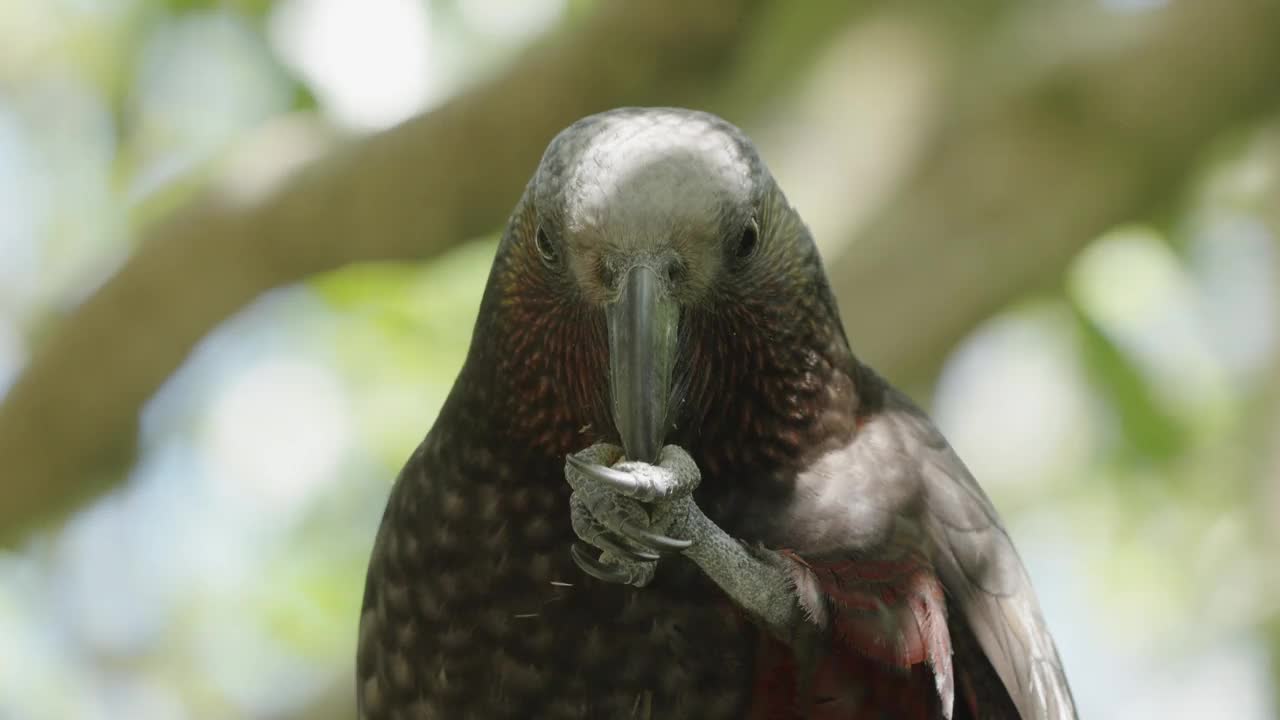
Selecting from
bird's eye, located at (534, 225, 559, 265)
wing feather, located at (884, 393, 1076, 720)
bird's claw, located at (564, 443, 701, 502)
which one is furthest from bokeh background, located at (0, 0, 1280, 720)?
bird's claw, located at (564, 443, 701, 502)

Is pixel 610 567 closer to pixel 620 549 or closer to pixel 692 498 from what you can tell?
pixel 620 549

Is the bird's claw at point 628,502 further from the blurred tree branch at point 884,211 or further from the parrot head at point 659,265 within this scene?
the blurred tree branch at point 884,211

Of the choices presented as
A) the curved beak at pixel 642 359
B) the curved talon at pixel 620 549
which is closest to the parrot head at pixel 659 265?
the curved beak at pixel 642 359

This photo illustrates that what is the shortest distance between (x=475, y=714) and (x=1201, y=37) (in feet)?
11.8

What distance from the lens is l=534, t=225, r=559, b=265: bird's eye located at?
2.55 metres

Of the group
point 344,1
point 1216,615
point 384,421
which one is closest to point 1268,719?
point 1216,615

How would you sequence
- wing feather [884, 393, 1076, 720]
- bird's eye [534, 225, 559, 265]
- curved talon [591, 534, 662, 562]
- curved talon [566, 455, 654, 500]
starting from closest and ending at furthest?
1. curved talon [566, 455, 654, 500]
2. curved talon [591, 534, 662, 562]
3. bird's eye [534, 225, 559, 265]
4. wing feather [884, 393, 1076, 720]

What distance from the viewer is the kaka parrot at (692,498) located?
244 centimetres

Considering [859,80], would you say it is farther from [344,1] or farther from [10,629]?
[10,629]

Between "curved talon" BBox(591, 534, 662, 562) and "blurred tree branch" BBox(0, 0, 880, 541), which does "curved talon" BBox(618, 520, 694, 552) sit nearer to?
"curved talon" BBox(591, 534, 662, 562)

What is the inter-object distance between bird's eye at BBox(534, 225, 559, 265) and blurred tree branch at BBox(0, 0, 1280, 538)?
2.27 meters

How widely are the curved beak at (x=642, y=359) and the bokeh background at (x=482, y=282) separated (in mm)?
2426

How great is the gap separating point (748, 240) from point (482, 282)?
4.64 m

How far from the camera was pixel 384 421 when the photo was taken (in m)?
7.17
